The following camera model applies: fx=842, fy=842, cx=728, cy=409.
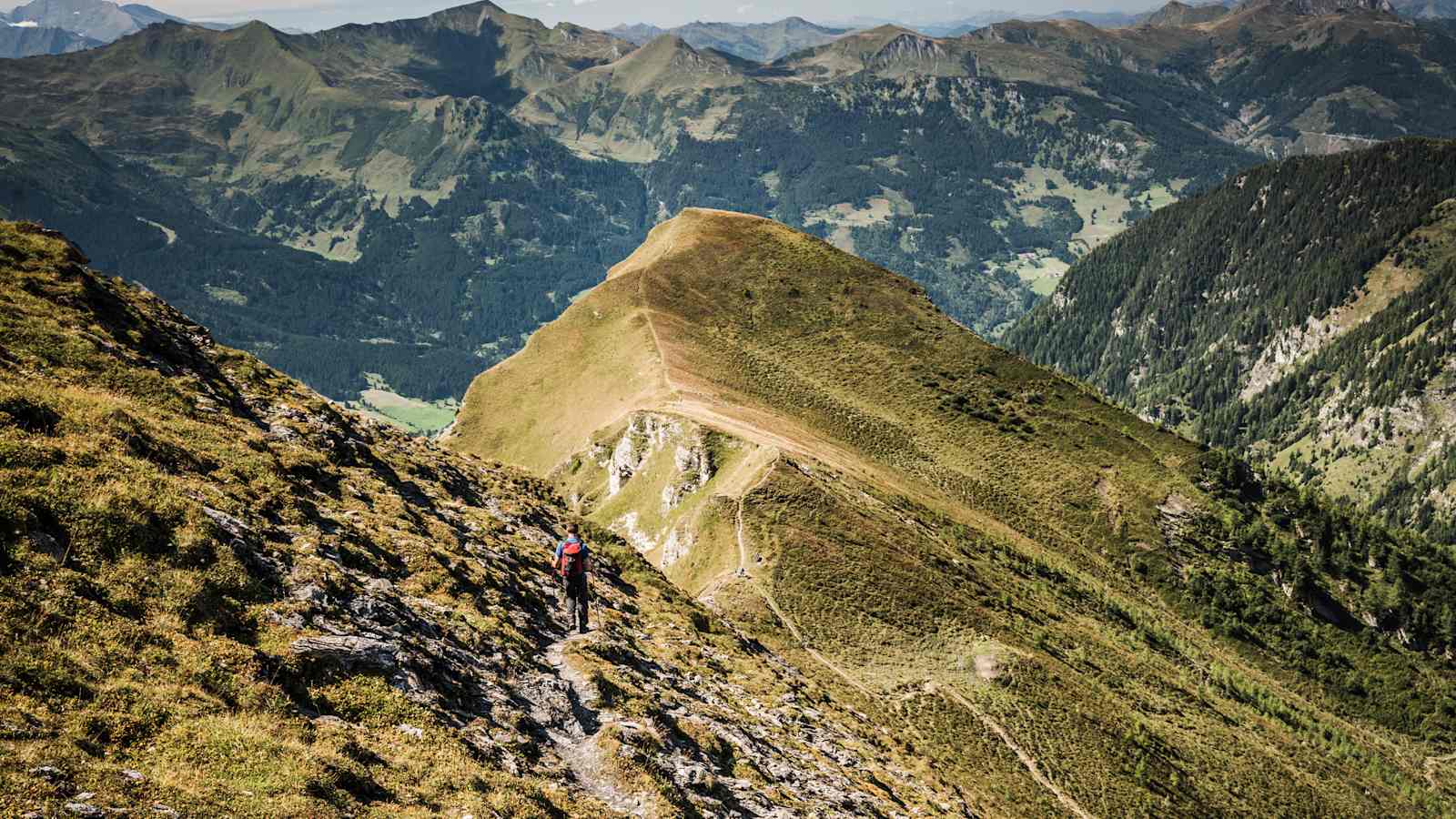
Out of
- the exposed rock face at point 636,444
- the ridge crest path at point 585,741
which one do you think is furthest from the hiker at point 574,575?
the exposed rock face at point 636,444

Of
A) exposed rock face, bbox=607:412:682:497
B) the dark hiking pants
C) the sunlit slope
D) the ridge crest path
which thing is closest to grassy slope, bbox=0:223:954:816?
the ridge crest path

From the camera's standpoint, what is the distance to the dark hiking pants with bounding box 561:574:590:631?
40.3 meters

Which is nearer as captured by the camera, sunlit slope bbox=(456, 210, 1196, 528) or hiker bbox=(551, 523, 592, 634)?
hiker bbox=(551, 523, 592, 634)

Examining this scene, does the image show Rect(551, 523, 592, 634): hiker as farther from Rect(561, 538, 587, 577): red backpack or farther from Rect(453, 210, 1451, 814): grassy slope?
Rect(453, 210, 1451, 814): grassy slope

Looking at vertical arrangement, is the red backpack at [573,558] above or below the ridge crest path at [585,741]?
above

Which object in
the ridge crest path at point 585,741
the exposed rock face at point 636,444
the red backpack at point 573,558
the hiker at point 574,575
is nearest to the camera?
the ridge crest path at point 585,741

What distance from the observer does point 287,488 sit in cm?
3725

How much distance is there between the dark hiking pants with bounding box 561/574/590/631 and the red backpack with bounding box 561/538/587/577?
0.45 m

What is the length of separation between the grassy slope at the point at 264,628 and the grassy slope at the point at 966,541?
25372mm

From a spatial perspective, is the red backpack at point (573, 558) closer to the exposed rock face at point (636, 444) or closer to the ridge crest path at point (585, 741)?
the ridge crest path at point (585, 741)

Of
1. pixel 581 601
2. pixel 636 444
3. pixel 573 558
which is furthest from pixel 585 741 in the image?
pixel 636 444

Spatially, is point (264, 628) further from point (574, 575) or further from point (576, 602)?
point (576, 602)

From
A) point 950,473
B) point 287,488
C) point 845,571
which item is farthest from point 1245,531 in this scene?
point 287,488

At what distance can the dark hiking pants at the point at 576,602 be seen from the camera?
1588 inches
